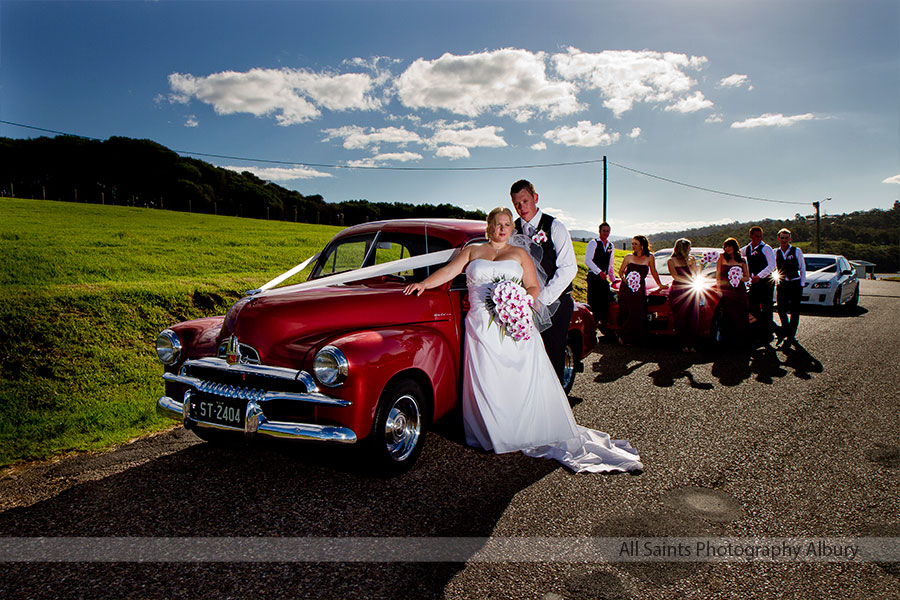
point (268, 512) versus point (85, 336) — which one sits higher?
point (85, 336)

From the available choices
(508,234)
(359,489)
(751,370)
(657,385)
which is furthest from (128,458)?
(751,370)

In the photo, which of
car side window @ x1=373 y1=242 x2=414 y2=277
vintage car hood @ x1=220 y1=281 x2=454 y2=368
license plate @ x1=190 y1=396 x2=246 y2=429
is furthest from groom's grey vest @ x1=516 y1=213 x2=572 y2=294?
license plate @ x1=190 y1=396 x2=246 y2=429

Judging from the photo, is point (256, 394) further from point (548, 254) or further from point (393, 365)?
point (548, 254)

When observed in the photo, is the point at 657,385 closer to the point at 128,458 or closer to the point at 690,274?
the point at 690,274

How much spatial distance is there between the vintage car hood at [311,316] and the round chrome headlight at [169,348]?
0.59 metres

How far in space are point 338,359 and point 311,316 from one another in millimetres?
549

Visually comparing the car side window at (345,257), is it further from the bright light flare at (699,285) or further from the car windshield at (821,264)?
the car windshield at (821,264)

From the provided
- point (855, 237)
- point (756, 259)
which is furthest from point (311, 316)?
point (855, 237)

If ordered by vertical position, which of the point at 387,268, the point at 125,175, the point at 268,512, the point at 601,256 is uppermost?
the point at 125,175

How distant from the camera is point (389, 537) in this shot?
297cm

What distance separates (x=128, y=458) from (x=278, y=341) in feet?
5.93

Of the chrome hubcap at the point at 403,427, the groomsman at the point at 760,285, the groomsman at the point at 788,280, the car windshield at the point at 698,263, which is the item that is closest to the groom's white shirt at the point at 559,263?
the chrome hubcap at the point at 403,427

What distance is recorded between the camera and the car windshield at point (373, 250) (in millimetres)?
4594

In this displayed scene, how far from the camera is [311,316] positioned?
145 inches
